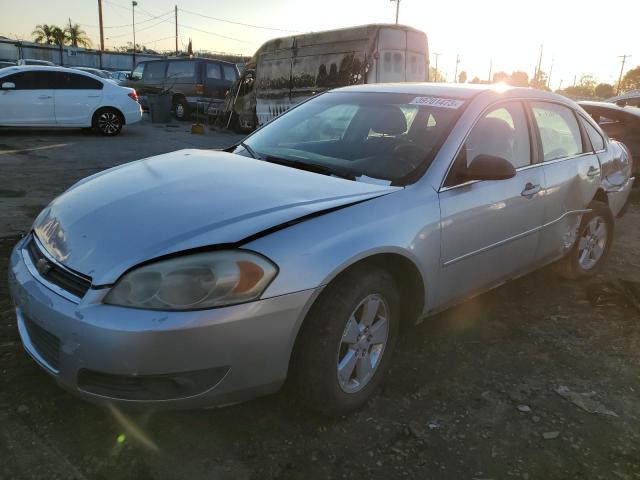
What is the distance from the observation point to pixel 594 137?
429 cm

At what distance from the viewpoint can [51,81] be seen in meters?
11.5

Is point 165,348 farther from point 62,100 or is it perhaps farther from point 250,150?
point 62,100

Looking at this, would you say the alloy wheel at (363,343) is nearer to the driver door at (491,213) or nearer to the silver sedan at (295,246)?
the silver sedan at (295,246)

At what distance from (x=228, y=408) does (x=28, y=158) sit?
8006mm

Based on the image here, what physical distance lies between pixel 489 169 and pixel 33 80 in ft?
37.6

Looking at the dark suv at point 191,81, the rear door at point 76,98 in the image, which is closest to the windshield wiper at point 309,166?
the rear door at point 76,98

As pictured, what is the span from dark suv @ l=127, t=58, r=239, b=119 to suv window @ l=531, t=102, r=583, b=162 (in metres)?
13.8

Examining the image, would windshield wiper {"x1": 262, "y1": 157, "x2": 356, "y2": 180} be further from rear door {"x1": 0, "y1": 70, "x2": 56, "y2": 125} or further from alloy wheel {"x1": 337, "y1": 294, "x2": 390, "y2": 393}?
rear door {"x1": 0, "y1": 70, "x2": 56, "y2": 125}

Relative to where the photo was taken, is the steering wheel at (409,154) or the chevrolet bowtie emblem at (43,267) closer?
the chevrolet bowtie emblem at (43,267)

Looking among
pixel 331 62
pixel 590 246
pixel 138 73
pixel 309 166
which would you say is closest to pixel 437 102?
pixel 309 166

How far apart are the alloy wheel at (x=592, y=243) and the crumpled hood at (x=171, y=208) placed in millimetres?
2446

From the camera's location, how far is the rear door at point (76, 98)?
11.7 m

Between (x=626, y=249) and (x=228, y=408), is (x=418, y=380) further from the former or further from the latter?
(x=626, y=249)

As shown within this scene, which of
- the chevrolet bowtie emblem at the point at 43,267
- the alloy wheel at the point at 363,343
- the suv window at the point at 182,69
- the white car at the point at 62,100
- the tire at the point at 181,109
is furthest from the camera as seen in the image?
the tire at the point at 181,109
